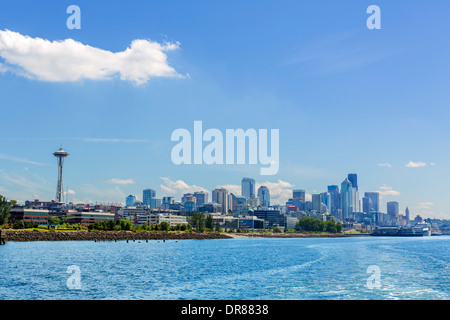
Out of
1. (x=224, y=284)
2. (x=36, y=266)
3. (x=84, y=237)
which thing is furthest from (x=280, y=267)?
(x=84, y=237)

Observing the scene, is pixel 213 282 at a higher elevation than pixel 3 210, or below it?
below

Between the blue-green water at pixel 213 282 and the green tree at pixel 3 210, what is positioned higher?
the green tree at pixel 3 210

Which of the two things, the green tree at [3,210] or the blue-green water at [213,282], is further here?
the green tree at [3,210]

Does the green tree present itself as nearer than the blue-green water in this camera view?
No

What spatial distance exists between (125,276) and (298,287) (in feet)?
90.7

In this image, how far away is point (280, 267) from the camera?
85688 mm

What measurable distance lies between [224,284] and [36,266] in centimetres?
3813

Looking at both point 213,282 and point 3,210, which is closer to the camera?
point 213,282

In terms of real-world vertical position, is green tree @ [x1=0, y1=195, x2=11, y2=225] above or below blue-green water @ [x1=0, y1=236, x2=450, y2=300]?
above
